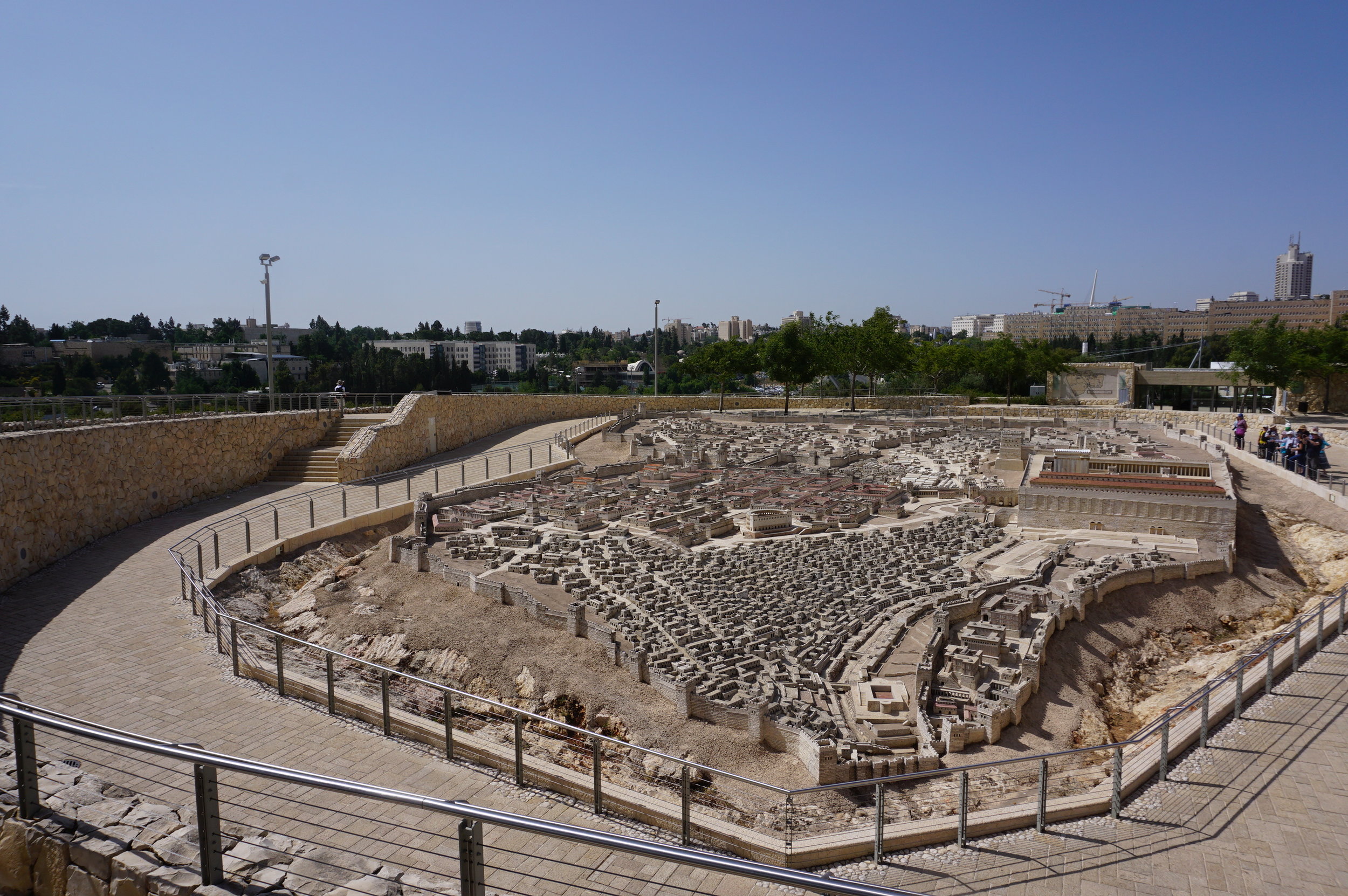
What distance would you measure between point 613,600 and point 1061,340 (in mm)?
119811

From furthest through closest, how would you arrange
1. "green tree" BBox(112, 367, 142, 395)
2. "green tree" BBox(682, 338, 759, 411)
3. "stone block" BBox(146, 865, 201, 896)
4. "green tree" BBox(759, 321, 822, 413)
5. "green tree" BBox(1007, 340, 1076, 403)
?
1. "green tree" BBox(1007, 340, 1076, 403)
2. "green tree" BBox(682, 338, 759, 411)
3. "green tree" BBox(759, 321, 822, 413)
4. "green tree" BBox(112, 367, 142, 395)
5. "stone block" BBox(146, 865, 201, 896)

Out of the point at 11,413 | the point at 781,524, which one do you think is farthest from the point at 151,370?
the point at 781,524

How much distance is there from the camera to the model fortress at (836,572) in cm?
1166

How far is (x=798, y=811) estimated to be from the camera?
737cm

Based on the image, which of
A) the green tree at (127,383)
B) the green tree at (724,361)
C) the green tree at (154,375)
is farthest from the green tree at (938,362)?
the green tree at (127,383)

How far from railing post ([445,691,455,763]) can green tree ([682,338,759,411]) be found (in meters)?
41.3

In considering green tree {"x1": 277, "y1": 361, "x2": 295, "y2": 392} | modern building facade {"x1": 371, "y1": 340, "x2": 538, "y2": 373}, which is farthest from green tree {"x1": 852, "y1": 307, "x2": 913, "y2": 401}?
modern building facade {"x1": 371, "y1": 340, "x2": 538, "y2": 373}

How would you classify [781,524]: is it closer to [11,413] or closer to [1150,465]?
[1150,465]

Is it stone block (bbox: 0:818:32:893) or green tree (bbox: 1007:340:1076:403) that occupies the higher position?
green tree (bbox: 1007:340:1076:403)

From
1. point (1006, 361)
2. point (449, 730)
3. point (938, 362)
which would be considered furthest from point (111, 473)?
point (938, 362)

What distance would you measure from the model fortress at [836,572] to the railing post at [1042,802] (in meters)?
3.06

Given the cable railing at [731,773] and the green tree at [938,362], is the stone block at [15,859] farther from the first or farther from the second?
the green tree at [938,362]

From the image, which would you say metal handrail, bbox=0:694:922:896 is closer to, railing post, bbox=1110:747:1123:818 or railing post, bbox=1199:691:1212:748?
railing post, bbox=1110:747:1123:818

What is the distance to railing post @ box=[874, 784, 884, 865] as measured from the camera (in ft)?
21.9
